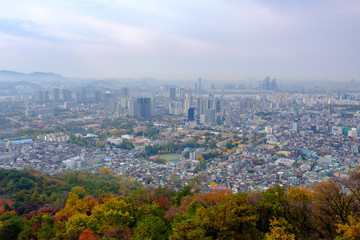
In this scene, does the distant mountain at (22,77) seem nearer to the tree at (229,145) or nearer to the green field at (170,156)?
the green field at (170,156)

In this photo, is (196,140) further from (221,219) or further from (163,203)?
(221,219)

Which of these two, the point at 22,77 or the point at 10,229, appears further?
the point at 22,77

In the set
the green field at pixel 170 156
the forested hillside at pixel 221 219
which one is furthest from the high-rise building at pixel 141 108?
the forested hillside at pixel 221 219

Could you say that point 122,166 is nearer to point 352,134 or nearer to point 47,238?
point 47,238

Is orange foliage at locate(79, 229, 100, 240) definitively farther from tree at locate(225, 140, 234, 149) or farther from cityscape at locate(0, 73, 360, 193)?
tree at locate(225, 140, 234, 149)

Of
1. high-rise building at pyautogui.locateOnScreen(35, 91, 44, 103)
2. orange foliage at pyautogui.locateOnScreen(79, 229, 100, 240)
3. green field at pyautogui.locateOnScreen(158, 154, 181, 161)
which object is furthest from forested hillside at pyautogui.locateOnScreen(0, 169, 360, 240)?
high-rise building at pyautogui.locateOnScreen(35, 91, 44, 103)

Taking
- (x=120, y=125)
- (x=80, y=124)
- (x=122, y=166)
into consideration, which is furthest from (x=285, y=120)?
(x=80, y=124)

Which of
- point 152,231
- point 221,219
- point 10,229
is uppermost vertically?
point 221,219

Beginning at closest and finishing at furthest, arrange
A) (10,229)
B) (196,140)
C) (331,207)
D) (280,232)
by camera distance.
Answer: (280,232) < (331,207) < (10,229) < (196,140)

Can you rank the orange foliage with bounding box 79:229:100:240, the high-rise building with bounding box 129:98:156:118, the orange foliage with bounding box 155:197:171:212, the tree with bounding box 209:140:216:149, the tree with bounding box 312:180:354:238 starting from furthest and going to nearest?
the high-rise building with bounding box 129:98:156:118
the tree with bounding box 209:140:216:149
the orange foliage with bounding box 155:197:171:212
the orange foliage with bounding box 79:229:100:240
the tree with bounding box 312:180:354:238

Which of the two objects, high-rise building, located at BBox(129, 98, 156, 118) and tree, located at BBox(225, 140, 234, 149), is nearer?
tree, located at BBox(225, 140, 234, 149)

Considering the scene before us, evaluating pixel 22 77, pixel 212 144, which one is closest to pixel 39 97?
pixel 212 144
